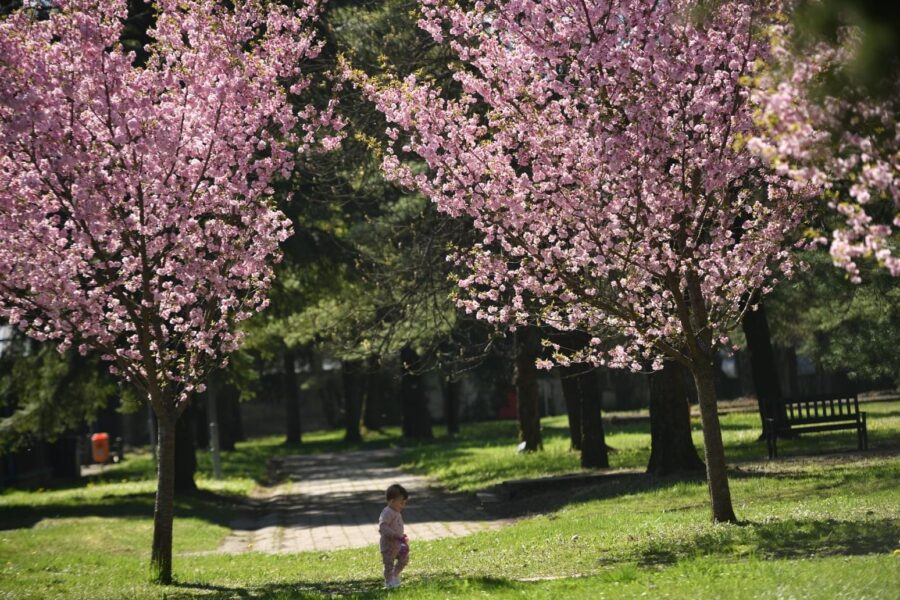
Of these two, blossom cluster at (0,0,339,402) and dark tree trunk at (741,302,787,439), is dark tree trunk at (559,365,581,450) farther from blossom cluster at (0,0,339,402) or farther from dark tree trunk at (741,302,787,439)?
blossom cluster at (0,0,339,402)

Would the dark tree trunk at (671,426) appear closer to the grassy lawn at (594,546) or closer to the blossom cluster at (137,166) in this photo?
the grassy lawn at (594,546)

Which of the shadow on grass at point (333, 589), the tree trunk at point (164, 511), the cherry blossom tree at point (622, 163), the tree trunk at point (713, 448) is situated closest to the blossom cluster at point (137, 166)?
the tree trunk at point (164, 511)

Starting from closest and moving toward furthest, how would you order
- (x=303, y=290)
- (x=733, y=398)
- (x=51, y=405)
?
(x=51, y=405)
(x=303, y=290)
(x=733, y=398)

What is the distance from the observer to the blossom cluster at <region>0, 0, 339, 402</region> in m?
12.1

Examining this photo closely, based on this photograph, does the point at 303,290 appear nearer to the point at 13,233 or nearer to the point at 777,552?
the point at 13,233

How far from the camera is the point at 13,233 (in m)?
12.4

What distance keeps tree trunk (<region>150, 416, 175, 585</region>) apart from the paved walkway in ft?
13.7

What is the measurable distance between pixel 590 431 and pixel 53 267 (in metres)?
13.1

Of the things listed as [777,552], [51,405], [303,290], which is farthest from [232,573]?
[303,290]

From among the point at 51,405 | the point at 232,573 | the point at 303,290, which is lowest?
the point at 232,573

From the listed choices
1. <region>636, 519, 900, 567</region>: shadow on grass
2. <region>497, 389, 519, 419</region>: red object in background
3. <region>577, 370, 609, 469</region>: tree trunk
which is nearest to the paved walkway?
<region>577, 370, 609, 469</region>: tree trunk

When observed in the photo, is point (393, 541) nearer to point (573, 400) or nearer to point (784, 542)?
point (784, 542)

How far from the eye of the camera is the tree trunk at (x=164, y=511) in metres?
13.4

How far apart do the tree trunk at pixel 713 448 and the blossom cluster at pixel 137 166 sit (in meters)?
4.99
